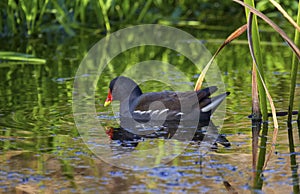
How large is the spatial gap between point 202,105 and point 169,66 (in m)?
2.61

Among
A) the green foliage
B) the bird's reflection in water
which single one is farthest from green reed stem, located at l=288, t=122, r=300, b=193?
Result: the green foliage

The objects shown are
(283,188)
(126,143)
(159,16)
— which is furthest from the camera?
(159,16)

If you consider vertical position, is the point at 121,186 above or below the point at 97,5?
below

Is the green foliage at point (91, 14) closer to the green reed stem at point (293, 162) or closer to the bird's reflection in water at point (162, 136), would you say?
the bird's reflection in water at point (162, 136)

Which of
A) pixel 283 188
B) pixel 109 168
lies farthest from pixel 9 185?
pixel 283 188

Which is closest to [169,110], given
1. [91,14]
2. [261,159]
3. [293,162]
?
[261,159]

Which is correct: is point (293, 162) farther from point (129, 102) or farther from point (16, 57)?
point (16, 57)

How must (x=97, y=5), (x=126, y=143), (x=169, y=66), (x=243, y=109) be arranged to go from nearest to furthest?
(x=126, y=143), (x=243, y=109), (x=169, y=66), (x=97, y=5)

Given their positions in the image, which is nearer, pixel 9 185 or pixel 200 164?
pixel 9 185

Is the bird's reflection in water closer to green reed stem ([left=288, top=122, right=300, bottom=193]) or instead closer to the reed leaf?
green reed stem ([left=288, top=122, right=300, bottom=193])

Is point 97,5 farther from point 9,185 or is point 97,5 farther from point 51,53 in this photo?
point 9,185

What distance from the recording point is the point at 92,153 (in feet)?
16.3

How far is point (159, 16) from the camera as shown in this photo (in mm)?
11711

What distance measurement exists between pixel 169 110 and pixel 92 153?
1223 mm
